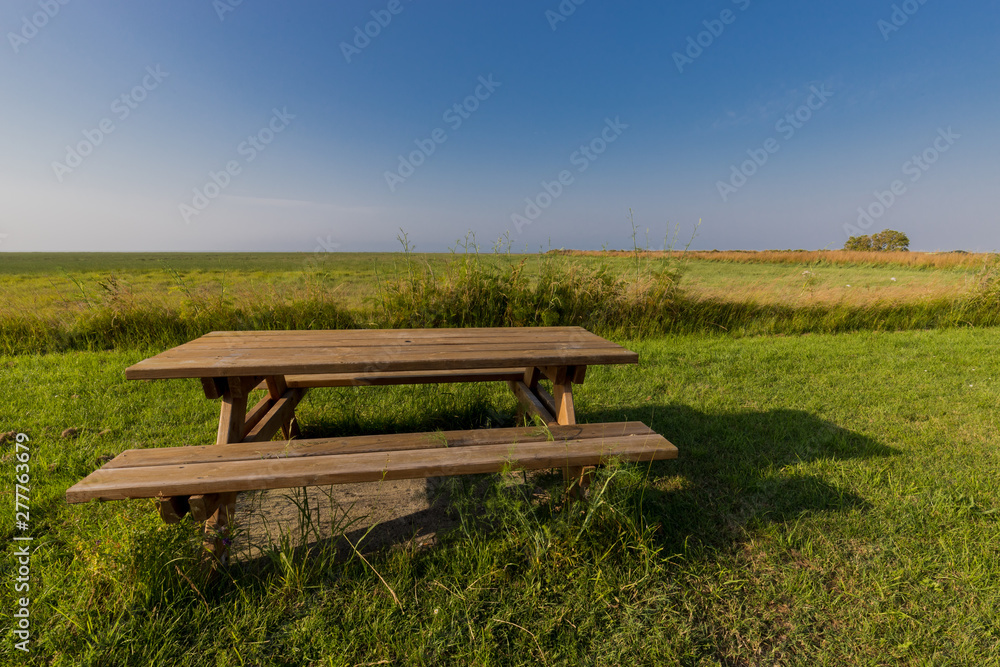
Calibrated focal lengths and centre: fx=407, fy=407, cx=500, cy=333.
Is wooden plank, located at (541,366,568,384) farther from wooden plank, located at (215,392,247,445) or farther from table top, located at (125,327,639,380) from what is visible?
wooden plank, located at (215,392,247,445)

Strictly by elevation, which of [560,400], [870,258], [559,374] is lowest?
[560,400]

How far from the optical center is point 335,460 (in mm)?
1640

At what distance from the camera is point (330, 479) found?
1.52 metres

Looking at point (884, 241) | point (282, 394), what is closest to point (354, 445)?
point (282, 394)

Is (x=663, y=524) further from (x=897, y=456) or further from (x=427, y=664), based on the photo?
(x=897, y=456)

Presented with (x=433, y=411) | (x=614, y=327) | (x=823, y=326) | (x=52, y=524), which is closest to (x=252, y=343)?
A: (x=52, y=524)

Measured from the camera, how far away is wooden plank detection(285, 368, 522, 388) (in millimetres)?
2811

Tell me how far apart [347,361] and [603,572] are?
4.78 ft

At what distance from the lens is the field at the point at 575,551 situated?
142 centimetres

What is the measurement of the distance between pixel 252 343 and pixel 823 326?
8.12 metres

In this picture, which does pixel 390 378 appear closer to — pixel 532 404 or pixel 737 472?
pixel 532 404

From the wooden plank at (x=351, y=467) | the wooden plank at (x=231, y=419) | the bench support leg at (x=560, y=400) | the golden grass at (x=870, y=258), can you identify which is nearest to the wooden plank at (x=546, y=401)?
the bench support leg at (x=560, y=400)

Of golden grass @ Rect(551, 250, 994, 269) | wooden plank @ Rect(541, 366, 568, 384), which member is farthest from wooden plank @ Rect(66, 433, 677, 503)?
golden grass @ Rect(551, 250, 994, 269)

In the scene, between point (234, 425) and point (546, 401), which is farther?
point (546, 401)
